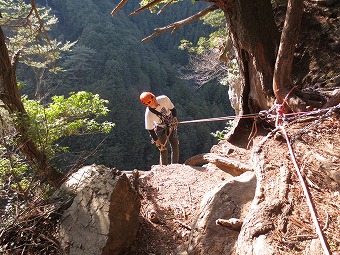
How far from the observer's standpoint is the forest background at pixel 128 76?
78.5ft

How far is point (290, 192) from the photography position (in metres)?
2.03

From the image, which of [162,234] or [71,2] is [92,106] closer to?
[162,234]

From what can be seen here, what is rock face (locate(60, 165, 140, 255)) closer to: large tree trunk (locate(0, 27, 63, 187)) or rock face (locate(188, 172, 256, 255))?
rock face (locate(188, 172, 256, 255))

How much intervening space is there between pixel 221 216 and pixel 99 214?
1183 mm

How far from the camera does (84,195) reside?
2998 millimetres

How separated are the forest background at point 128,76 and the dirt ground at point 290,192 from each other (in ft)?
50.5

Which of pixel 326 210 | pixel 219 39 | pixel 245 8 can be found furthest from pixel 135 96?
pixel 326 210

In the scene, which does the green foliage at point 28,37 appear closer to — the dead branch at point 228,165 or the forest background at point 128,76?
the dead branch at point 228,165

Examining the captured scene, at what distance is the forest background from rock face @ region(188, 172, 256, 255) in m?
17.4

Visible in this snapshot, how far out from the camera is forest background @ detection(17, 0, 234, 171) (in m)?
23.9

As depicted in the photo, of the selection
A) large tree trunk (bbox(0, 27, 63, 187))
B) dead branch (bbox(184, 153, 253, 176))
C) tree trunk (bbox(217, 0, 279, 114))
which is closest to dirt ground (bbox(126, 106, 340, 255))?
dead branch (bbox(184, 153, 253, 176))

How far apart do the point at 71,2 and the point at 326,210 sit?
4326 centimetres

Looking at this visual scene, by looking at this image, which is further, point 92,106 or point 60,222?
point 92,106

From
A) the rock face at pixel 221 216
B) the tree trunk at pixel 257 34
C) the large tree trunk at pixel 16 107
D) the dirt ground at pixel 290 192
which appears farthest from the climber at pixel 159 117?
the rock face at pixel 221 216
